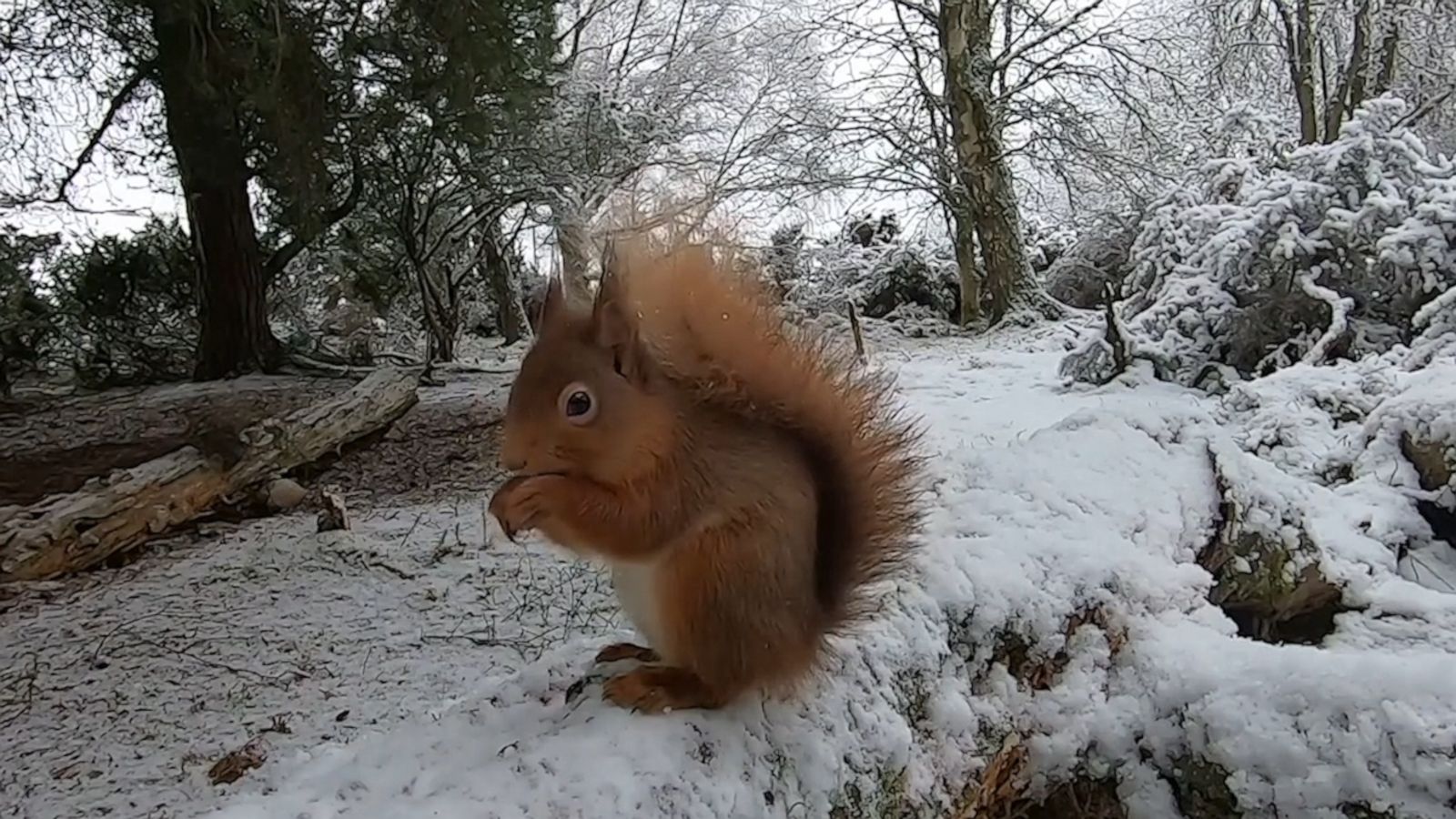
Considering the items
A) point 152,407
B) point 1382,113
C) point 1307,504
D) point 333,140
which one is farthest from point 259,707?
point 1382,113

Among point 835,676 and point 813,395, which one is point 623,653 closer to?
point 835,676

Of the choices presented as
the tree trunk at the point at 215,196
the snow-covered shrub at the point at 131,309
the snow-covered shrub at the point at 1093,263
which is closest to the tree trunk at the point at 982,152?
the snow-covered shrub at the point at 1093,263

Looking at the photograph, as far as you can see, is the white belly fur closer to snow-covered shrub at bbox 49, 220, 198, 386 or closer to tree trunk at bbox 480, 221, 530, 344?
snow-covered shrub at bbox 49, 220, 198, 386

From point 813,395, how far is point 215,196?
17.8ft

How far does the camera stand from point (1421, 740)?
1252 mm

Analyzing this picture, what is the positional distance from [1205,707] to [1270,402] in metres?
2.31

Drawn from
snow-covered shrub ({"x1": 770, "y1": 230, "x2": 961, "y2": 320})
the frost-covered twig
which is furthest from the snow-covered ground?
snow-covered shrub ({"x1": 770, "y1": 230, "x2": 961, "y2": 320})

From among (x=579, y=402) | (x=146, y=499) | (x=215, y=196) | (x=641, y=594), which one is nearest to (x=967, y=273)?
(x=215, y=196)

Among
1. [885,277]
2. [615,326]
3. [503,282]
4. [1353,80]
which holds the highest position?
[1353,80]

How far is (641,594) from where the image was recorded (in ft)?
3.37

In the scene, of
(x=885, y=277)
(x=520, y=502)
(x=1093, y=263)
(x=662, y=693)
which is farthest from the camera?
(x=1093, y=263)

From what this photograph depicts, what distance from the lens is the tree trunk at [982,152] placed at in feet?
26.0

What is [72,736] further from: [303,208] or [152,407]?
[152,407]

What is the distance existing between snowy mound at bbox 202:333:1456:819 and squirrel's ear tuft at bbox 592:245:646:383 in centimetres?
34
